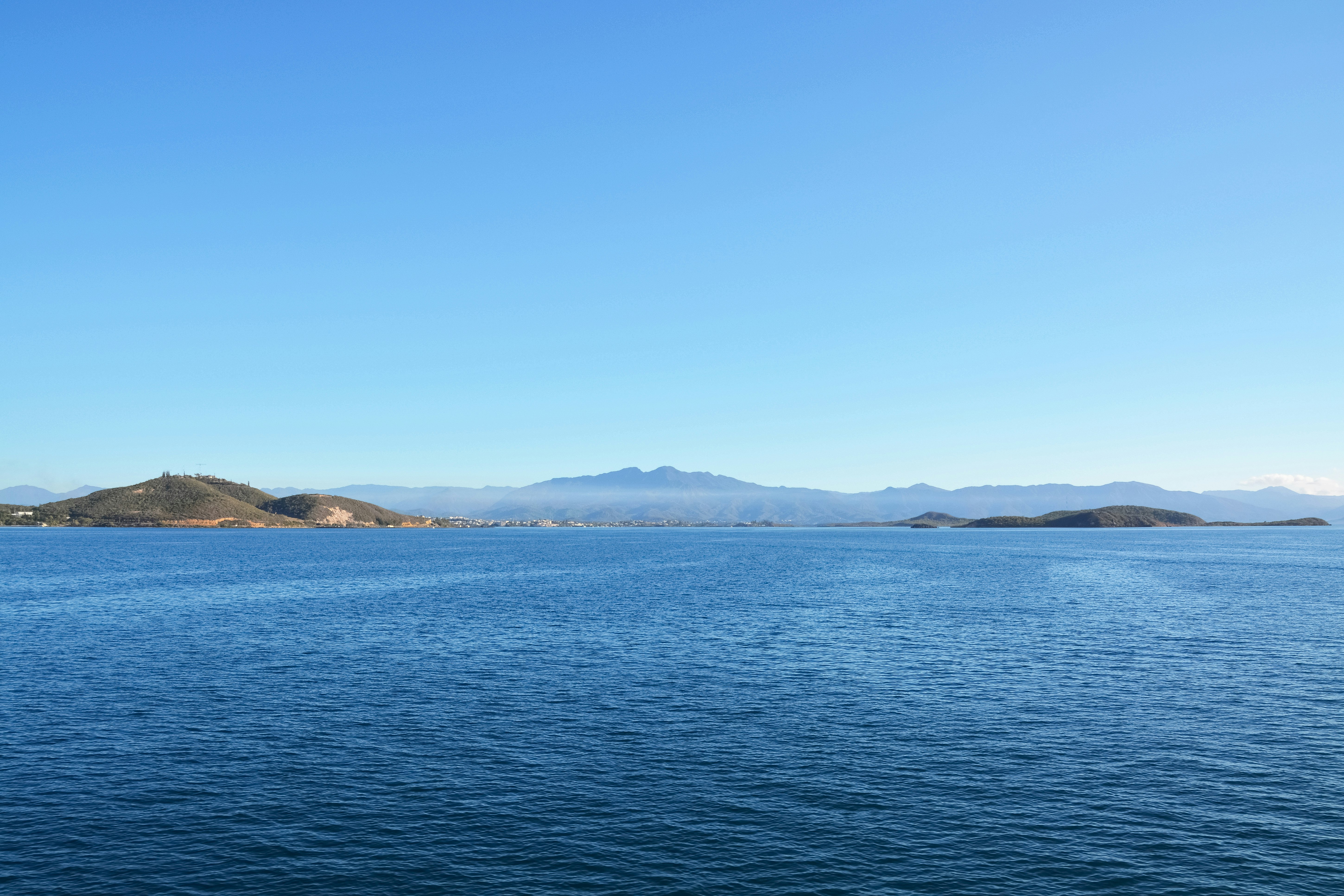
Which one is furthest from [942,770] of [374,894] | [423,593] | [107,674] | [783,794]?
[423,593]

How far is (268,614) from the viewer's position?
100375 millimetres

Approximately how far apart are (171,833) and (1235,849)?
4289 cm

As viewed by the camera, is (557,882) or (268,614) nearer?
(557,882)

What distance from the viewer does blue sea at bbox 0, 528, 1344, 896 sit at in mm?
30953

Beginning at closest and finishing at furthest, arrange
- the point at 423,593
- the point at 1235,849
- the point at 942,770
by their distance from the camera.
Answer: the point at 1235,849, the point at 942,770, the point at 423,593

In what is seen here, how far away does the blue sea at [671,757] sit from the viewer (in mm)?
30953

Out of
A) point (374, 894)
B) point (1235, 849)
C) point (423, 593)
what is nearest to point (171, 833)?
point (374, 894)

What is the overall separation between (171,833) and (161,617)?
244ft

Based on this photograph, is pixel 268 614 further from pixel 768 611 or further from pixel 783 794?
pixel 783 794

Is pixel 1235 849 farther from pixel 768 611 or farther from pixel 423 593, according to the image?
pixel 423 593

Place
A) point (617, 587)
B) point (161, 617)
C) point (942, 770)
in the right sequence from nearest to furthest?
point (942, 770) → point (161, 617) → point (617, 587)

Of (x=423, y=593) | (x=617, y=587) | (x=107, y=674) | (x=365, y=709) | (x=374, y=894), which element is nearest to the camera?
(x=374, y=894)

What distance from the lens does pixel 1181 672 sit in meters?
65.4

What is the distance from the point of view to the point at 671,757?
43.4m
